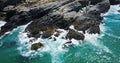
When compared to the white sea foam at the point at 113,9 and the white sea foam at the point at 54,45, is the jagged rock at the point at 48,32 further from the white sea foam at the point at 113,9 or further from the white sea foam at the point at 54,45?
the white sea foam at the point at 113,9

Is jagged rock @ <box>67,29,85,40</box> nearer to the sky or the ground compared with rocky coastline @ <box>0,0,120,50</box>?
nearer to the ground

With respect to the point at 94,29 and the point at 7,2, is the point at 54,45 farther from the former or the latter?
the point at 7,2

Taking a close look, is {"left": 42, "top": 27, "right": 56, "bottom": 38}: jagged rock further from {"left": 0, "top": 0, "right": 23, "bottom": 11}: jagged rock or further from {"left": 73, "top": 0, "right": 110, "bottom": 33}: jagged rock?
{"left": 0, "top": 0, "right": 23, "bottom": 11}: jagged rock

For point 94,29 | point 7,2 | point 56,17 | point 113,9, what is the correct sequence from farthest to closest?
point 7,2 < point 113,9 < point 56,17 < point 94,29

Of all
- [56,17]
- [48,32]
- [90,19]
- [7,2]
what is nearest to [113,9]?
[90,19]

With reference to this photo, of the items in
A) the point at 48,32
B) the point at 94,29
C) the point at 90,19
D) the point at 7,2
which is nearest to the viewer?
the point at 94,29

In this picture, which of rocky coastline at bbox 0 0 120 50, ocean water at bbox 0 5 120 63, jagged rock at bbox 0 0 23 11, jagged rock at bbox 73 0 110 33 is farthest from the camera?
jagged rock at bbox 0 0 23 11

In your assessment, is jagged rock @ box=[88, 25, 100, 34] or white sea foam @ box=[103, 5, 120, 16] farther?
white sea foam @ box=[103, 5, 120, 16]

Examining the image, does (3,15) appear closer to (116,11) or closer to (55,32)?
(55,32)

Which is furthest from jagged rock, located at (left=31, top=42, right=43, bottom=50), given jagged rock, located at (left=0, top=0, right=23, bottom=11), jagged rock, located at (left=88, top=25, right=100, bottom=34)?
jagged rock, located at (left=0, top=0, right=23, bottom=11)
